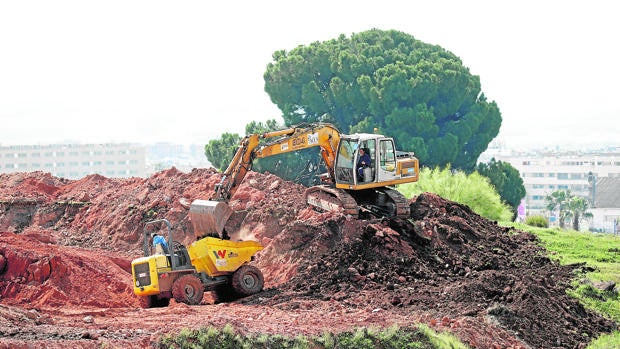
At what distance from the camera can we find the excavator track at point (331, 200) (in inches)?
930

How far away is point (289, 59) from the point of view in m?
56.2

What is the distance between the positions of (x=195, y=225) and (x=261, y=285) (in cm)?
216

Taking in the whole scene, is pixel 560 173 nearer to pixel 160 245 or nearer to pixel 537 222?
pixel 537 222

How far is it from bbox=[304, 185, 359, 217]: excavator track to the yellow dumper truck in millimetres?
4016

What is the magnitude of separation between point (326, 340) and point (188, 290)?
16.6 feet

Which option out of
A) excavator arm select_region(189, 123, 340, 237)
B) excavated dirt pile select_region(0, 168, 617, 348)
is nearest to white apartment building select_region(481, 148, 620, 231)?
excavated dirt pile select_region(0, 168, 617, 348)

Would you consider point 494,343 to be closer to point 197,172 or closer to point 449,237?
point 449,237

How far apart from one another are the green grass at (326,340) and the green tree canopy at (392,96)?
36249mm

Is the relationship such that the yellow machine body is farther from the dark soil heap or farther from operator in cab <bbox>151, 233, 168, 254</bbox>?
the dark soil heap

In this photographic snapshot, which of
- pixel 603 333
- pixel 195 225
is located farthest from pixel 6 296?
pixel 603 333

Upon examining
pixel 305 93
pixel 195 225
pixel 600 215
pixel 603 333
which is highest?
pixel 305 93

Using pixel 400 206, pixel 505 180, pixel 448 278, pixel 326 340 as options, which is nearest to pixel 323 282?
pixel 448 278

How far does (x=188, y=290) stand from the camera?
18984 mm

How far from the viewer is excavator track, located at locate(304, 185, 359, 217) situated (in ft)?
77.5
